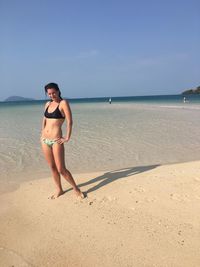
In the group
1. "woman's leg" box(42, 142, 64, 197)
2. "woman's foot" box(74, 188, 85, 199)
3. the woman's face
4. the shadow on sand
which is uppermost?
the woman's face

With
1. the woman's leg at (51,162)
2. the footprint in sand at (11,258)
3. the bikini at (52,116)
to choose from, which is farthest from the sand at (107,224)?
the bikini at (52,116)

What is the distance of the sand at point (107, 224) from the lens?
9.62 feet

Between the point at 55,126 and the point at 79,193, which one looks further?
the point at 79,193

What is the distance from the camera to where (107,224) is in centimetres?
362

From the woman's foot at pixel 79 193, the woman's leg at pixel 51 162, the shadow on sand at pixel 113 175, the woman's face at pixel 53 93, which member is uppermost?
the woman's face at pixel 53 93

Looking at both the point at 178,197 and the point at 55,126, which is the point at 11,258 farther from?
the point at 178,197

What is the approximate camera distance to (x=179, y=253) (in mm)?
2949

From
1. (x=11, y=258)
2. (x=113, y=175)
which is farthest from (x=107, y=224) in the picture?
(x=113, y=175)

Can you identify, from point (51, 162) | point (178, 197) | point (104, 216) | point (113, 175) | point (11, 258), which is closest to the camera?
point (11, 258)

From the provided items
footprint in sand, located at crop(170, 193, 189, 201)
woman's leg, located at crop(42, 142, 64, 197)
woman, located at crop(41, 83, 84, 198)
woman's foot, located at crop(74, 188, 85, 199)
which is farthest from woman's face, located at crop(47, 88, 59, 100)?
footprint in sand, located at crop(170, 193, 189, 201)

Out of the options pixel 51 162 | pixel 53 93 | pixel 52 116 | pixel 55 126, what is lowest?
pixel 51 162

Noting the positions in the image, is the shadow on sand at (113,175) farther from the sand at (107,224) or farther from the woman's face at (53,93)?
the woman's face at (53,93)

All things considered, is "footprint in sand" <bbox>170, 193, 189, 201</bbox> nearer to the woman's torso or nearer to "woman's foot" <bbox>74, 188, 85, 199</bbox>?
"woman's foot" <bbox>74, 188, 85, 199</bbox>

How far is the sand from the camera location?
2.93m
